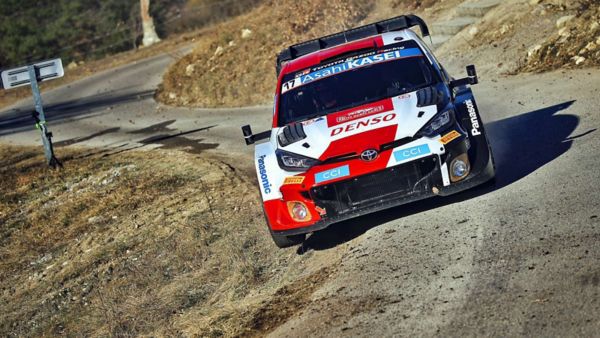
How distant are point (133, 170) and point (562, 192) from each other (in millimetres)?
10307

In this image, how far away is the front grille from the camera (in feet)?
28.2

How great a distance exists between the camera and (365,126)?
29.5 feet

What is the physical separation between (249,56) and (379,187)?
1907 cm

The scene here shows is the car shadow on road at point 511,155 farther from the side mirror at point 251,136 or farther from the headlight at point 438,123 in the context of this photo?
the side mirror at point 251,136

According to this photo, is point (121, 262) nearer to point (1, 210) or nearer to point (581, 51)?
point (1, 210)

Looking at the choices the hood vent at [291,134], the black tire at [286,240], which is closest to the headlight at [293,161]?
the hood vent at [291,134]

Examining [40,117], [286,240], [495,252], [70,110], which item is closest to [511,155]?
[286,240]

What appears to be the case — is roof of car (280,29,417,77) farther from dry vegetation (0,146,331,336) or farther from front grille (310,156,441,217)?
front grille (310,156,441,217)

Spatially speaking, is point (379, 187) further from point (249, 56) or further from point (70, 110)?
point (70, 110)

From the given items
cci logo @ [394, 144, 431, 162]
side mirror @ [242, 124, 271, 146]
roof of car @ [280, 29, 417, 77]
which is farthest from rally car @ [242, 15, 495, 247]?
roof of car @ [280, 29, 417, 77]

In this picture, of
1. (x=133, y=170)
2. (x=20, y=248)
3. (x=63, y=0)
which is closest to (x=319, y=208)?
(x=20, y=248)

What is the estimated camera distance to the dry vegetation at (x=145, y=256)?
28.5 ft

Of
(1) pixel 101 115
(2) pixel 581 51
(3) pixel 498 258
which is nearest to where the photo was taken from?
(3) pixel 498 258

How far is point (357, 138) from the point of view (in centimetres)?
884
